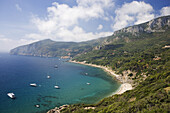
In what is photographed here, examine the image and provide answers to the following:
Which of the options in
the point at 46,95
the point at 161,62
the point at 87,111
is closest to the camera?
the point at 87,111

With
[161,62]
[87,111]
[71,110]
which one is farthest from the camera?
[161,62]

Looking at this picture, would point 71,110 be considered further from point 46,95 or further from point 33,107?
point 46,95

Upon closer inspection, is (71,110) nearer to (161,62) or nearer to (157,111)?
(157,111)

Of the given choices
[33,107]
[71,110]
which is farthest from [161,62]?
[33,107]

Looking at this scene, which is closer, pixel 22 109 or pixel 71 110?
pixel 71 110

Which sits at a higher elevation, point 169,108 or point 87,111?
point 169,108

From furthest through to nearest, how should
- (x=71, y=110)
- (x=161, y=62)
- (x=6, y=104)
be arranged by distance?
1. (x=161, y=62)
2. (x=6, y=104)
3. (x=71, y=110)

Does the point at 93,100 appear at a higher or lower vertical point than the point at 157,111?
lower

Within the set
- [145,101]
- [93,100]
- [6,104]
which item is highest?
[145,101]

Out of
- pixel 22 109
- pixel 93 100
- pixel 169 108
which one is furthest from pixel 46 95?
pixel 169 108
